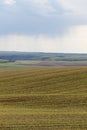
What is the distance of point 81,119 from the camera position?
74.2 ft

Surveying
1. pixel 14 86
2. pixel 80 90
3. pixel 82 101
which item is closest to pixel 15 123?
pixel 82 101

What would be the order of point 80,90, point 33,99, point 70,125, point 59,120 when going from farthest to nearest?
1. point 80,90
2. point 33,99
3. point 59,120
4. point 70,125

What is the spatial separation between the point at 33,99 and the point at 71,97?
3.45m

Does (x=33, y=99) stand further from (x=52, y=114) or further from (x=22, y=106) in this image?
(x=52, y=114)

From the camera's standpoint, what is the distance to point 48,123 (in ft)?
70.7

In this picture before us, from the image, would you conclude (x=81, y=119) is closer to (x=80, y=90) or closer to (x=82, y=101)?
(x=82, y=101)

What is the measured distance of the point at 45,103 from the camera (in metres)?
29.5

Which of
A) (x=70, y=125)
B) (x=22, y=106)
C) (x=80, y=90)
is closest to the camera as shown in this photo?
(x=70, y=125)

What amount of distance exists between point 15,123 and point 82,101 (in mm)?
9389

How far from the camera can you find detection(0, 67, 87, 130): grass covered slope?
70.5 feet

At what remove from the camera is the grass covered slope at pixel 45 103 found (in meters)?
21.5

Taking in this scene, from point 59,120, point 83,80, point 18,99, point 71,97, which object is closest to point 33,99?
point 18,99

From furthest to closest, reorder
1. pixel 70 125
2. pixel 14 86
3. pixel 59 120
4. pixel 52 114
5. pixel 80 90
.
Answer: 1. pixel 14 86
2. pixel 80 90
3. pixel 52 114
4. pixel 59 120
5. pixel 70 125

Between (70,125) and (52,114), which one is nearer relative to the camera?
(70,125)
